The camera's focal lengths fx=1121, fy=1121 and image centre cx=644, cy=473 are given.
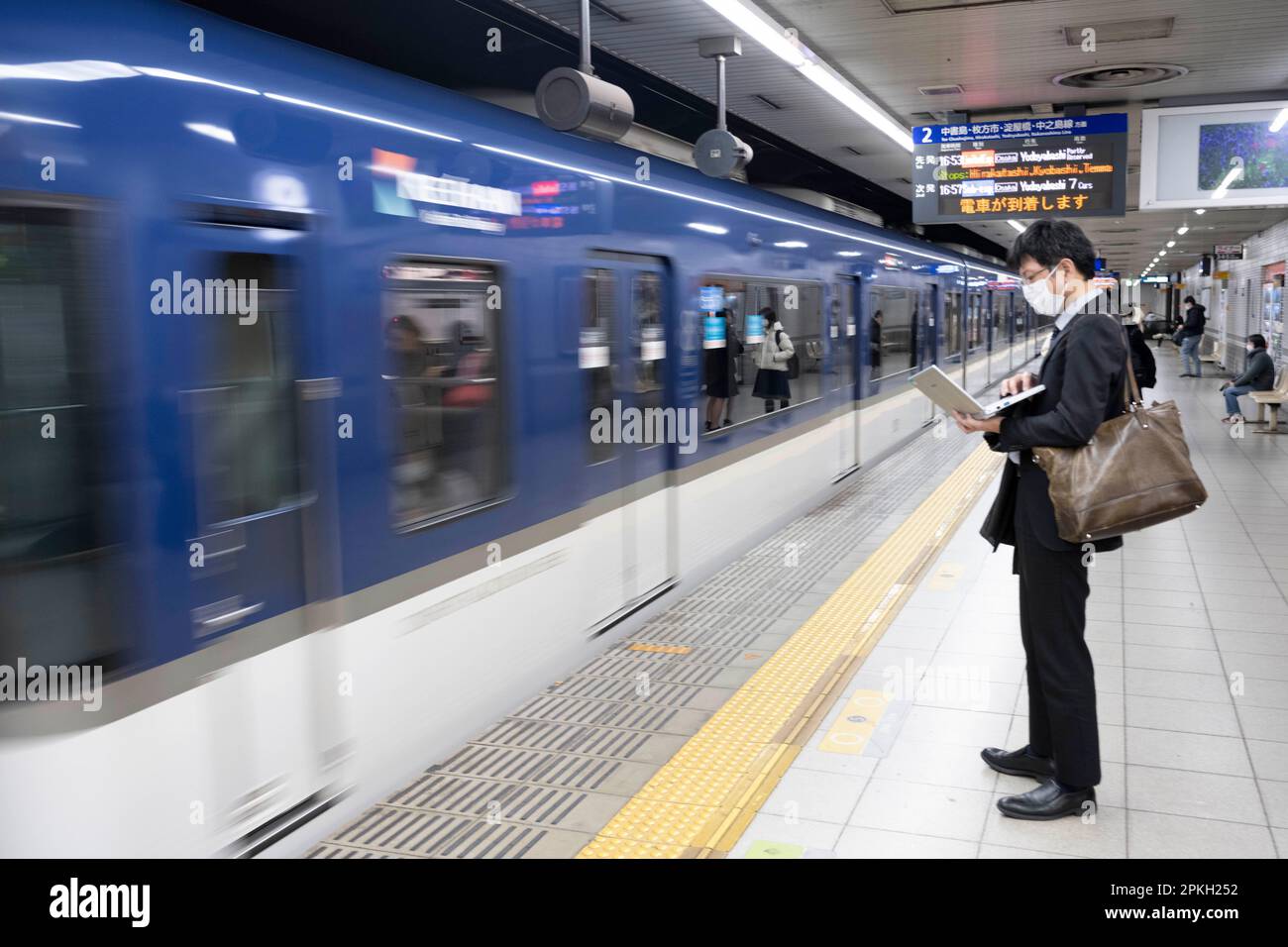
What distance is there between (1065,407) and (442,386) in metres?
2.12

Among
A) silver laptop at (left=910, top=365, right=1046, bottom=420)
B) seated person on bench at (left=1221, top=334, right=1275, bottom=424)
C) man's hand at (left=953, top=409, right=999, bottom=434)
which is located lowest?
seated person on bench at (left=1221, top=334, right=1275, bottom=424)

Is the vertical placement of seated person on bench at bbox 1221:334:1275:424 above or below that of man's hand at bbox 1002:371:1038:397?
below

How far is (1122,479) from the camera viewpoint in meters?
3.44

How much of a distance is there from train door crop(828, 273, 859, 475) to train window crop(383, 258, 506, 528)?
5960 millimetres

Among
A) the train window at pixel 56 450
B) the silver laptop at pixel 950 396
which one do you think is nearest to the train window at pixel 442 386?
the train window at pixel 56 450

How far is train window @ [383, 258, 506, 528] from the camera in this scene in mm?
3781

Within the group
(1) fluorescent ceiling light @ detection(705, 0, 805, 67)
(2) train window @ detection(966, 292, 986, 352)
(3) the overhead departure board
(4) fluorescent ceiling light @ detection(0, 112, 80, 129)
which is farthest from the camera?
(2) train window @ detection(966, 292, 986, 352)

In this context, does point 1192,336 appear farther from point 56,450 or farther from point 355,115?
point 56,450

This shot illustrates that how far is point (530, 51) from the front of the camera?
29.0 feet

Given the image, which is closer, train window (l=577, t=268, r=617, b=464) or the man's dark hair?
the man's dark hair

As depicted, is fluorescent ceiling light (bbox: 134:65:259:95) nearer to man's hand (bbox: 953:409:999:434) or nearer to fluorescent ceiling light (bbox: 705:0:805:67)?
man's hand (bbox: 953:409:999:434)

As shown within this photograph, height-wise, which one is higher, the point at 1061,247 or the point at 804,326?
the point at 1061,247

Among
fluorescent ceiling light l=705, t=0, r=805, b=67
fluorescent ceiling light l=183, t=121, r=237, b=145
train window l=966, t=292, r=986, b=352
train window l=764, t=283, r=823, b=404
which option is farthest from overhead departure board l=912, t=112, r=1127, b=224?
train window l=966, t=292, r=986, b=352

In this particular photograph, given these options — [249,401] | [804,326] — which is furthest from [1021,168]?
[249,401]
